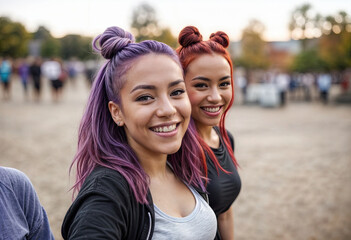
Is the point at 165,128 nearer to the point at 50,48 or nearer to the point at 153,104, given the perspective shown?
the point at 153,104

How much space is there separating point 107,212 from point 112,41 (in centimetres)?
82

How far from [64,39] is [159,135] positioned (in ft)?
198

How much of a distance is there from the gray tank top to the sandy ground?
100 cm

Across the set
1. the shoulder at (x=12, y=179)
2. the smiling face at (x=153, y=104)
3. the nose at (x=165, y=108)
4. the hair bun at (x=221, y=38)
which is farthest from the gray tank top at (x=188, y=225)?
the hair bun at (x=221, y=38)

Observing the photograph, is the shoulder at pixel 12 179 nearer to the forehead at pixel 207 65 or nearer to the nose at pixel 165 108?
the nose at pixel 165 108

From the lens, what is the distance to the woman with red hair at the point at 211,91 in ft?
6.62

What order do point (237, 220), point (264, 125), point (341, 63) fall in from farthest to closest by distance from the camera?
1. point (341, 63)
2. point (264, 125)
3. point (237, 220)

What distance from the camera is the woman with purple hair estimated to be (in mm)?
1243

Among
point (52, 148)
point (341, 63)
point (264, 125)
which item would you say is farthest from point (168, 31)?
point (52, 148)

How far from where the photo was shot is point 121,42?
151 centimetres

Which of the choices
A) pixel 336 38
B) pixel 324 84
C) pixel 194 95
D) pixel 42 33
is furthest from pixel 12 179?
pixel 42 33

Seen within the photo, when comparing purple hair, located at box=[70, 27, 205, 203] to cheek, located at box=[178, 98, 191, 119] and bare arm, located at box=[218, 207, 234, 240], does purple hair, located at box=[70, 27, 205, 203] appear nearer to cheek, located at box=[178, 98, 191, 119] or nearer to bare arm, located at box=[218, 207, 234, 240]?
cheek, located at box=[178, 98, 191, 119]

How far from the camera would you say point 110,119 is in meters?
1.59

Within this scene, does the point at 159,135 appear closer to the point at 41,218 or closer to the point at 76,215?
the point at 76,215
